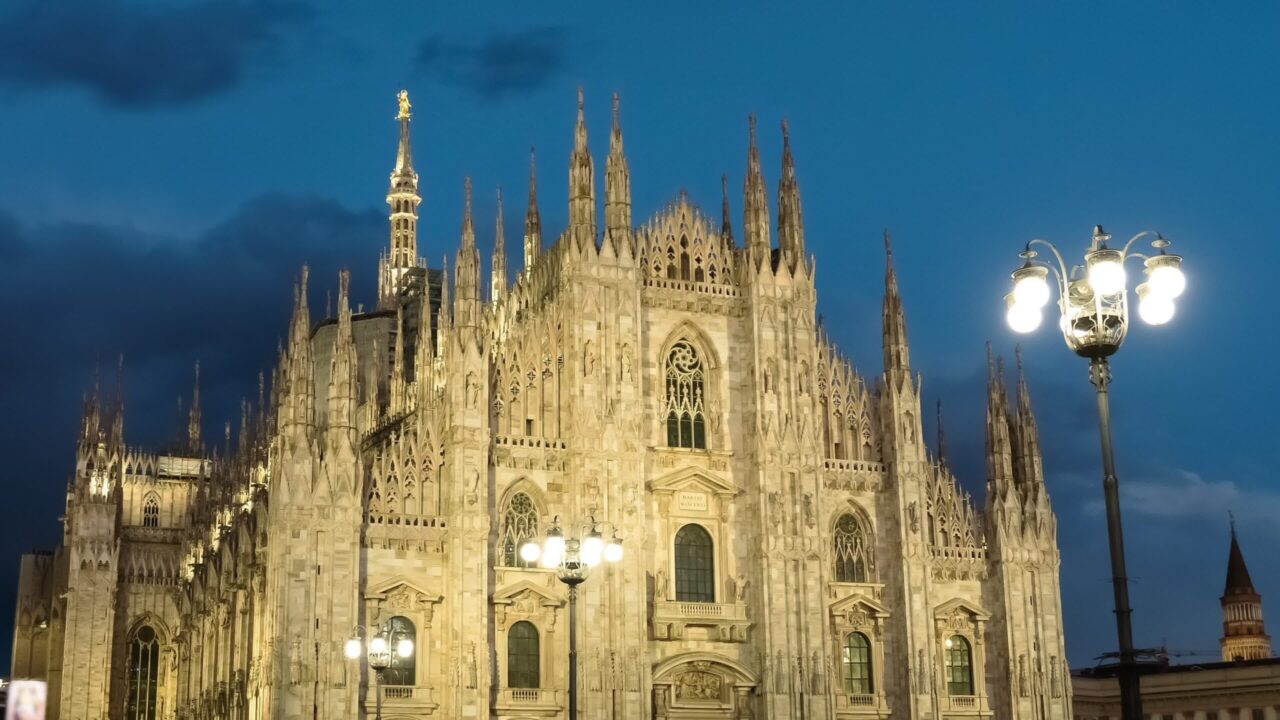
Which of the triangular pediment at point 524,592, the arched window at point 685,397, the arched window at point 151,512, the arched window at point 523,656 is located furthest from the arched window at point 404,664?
the arched window at point 151,512

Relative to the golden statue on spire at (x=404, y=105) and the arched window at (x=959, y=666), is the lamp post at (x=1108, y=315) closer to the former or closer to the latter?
the arched window at (x=959, y=666)

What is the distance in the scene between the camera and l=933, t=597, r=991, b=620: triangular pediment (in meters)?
55.6

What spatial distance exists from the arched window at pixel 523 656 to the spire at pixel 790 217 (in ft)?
53.5

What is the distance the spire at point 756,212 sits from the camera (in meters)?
56.1

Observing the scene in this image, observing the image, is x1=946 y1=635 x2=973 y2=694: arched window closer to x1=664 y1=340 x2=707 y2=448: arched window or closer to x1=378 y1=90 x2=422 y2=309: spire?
x1=664 y1=340 x2=707 y2=448: arched window

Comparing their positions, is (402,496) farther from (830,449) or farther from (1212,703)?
(1212,703)

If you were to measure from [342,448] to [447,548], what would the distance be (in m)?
4.49

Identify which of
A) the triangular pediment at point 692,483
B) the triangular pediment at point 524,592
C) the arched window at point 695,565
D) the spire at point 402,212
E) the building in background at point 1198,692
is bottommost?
the building in background at point 1198,692

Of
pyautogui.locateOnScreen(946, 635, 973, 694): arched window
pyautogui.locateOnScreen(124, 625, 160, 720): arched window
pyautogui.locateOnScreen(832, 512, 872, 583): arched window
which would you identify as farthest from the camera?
pyautogui.locateOnScreen(124, 625, 160, 720): arched window

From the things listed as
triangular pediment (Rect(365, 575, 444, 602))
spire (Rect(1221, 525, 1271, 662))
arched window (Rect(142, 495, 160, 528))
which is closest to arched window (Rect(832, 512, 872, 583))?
triangular pediment (Rect(365, 575, 444, 602))

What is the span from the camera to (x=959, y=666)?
56.1 meters

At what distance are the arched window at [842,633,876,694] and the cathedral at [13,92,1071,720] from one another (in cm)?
8

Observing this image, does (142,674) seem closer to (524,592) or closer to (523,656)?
(523,656)

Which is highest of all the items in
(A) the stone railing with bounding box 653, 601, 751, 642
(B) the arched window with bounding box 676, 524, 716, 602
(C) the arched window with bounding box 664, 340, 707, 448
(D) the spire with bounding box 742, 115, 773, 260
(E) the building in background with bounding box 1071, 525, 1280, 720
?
(D) the spire with bounding box 742, 115, 773, 260
